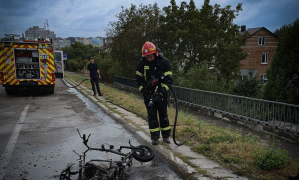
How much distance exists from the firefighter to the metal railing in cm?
398

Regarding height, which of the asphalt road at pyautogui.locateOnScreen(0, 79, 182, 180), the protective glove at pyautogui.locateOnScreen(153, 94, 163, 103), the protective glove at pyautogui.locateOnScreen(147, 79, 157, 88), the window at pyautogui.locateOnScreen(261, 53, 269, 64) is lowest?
the asphalt road at pyautogui.locateOnScreen(0, 79, 182, 180)

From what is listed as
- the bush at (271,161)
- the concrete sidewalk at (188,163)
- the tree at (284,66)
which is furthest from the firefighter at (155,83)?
the tree at (284,66)

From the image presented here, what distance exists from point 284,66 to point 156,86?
5755 millimetres

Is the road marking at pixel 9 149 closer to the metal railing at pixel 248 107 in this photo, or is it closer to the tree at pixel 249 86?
the metal railing at pixel 248 107

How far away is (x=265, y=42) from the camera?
110ft

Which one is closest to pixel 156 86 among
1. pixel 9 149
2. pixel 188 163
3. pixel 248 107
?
pixel 188 163

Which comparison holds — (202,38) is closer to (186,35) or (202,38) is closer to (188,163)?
(186,35)

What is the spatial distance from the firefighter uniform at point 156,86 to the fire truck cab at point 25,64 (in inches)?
381

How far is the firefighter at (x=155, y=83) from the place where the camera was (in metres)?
4.64

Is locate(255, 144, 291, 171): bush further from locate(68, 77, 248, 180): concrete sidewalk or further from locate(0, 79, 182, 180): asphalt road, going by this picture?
locate(0, 79, 182, 180): asphalt road

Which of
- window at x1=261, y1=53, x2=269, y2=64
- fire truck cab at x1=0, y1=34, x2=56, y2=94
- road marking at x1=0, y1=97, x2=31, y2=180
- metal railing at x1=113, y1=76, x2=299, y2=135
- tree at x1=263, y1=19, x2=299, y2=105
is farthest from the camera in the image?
window at x1=261, y1=53, x2=269, y2=64

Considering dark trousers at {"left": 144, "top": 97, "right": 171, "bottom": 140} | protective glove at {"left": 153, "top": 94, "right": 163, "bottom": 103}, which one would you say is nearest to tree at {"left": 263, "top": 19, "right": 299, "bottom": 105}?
dark trousers at {"left": 144, "top": 97, "right": 171, "bottom": 140}

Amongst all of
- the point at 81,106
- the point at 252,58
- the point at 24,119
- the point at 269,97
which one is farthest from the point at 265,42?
the point at 24,119

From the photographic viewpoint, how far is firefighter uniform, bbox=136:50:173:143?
4672 millimetres
